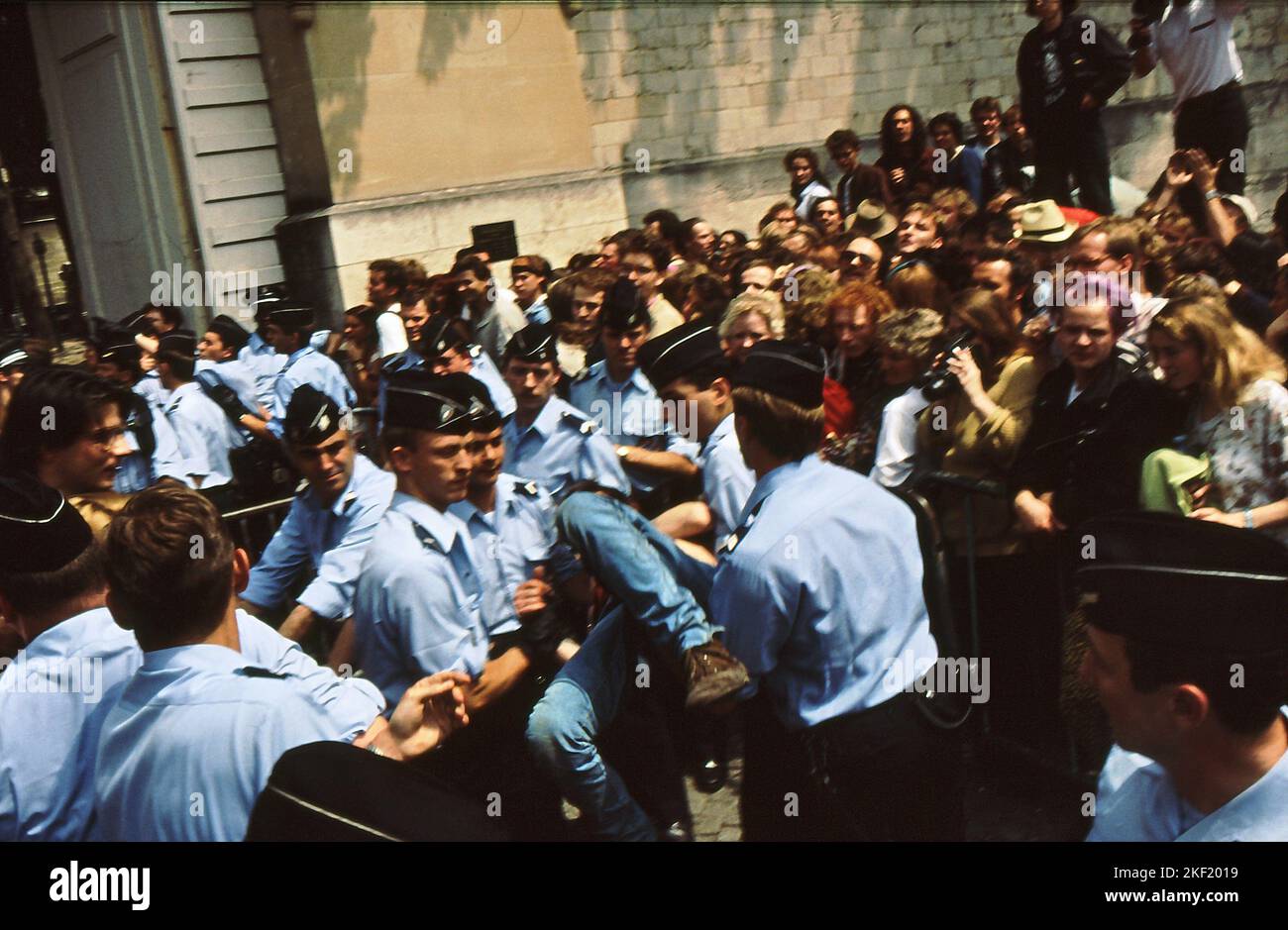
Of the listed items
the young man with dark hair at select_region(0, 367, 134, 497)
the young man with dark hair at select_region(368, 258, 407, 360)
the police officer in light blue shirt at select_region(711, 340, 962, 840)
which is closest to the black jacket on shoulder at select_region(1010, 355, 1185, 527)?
the police officer in light blue shirt at select_region(711, 340, 962, 840)

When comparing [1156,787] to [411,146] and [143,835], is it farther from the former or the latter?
[411,146]

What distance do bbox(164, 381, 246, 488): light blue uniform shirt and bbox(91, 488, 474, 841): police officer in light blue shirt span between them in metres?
4.95

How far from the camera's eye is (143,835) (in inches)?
99.0

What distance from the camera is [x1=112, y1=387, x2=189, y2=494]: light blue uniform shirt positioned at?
7.00 meters

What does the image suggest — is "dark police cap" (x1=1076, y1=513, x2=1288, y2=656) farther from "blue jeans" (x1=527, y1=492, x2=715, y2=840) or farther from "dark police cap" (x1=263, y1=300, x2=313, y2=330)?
"dark police cap" (x1=263, y1=300, x2=313, y2=330)

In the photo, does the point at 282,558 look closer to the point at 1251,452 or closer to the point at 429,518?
the point at 429,518

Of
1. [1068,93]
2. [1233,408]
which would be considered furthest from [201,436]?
[1068,93]

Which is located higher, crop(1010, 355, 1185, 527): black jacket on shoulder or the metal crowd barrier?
crop(1010, 355, 1185, 527): black jacket on shoulder

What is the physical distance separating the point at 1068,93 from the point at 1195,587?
775cm

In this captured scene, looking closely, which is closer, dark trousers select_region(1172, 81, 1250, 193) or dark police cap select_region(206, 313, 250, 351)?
dark trousers select_region(1172, 81, 1250, 193)

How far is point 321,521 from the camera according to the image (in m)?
4.80

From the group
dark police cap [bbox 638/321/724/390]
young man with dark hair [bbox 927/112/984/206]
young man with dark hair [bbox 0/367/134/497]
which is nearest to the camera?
young man with dark hair [bbox 0/367/134/497]

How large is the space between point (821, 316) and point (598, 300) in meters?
1.67

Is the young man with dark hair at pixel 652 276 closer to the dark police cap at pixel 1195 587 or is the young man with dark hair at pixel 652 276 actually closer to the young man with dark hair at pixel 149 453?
the young man with dark hair at pixel 149 453
